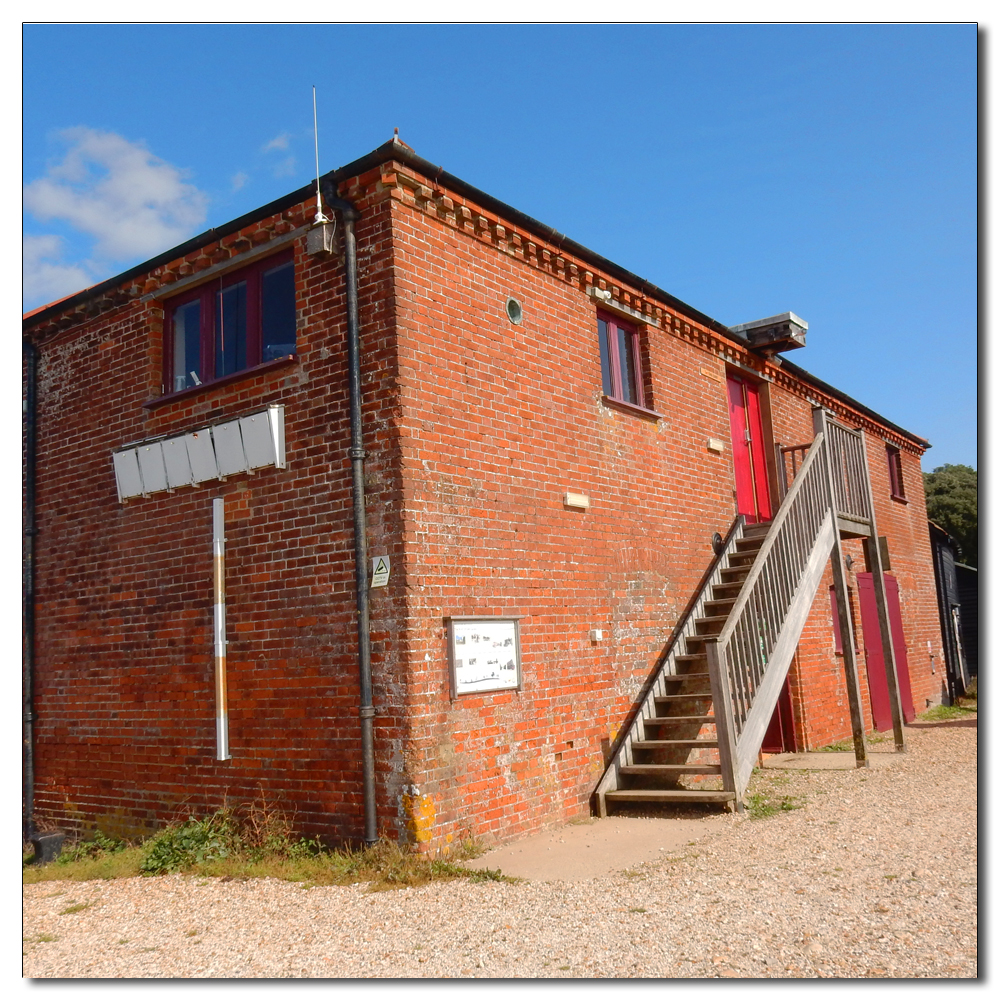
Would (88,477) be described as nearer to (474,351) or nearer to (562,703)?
(474,351)

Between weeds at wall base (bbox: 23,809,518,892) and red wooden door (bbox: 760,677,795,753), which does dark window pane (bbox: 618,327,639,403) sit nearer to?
red wooden door (bbox: 760,677,795,753)

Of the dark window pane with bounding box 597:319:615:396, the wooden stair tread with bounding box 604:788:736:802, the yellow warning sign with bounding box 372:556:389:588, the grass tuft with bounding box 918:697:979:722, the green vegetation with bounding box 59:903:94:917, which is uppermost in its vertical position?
the dark window pane with bounding box 597:319:615:396

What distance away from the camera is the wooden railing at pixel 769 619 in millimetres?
7812

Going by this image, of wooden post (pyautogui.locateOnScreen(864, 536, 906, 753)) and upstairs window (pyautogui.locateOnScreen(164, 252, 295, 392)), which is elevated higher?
upstairs window (pyautogui.locateOnScreen(164, 252, 295, 392))

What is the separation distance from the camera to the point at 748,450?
12.9m

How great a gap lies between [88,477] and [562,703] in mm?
5374

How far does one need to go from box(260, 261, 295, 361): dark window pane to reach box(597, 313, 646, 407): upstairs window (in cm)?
333

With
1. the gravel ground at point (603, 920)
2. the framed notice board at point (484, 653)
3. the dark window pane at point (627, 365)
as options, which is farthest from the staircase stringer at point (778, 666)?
the dark window pane at point (627, 365)

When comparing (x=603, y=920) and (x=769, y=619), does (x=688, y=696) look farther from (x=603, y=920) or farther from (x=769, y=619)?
(x=603, y=920)

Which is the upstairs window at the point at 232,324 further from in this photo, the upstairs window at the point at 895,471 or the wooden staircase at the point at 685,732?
the upstairs window at the point at 895,471

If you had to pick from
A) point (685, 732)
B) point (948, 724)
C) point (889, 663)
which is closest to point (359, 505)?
point (685, 732)

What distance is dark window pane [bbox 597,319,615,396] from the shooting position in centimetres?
975

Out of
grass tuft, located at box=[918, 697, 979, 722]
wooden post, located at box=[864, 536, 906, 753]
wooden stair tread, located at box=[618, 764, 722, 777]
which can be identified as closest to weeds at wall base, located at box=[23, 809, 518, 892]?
wooden stair tread, located at box=[618, 764, 722, 777]

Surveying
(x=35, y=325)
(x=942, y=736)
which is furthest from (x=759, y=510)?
(x=35, y=325)
